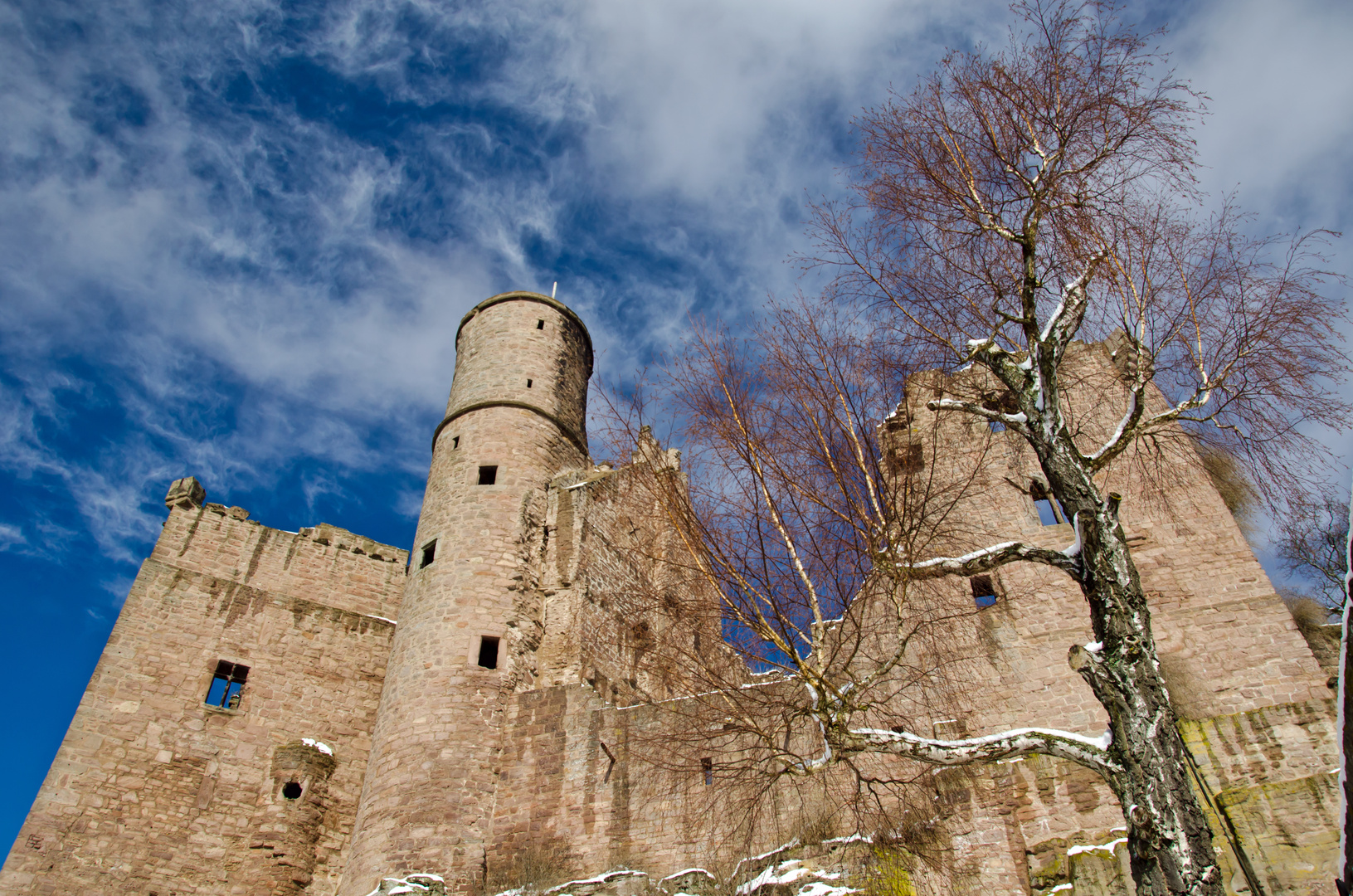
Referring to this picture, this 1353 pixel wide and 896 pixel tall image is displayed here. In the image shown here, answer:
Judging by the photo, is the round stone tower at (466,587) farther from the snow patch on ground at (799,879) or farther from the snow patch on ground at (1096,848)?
the snow patch on ground at (1096,848)

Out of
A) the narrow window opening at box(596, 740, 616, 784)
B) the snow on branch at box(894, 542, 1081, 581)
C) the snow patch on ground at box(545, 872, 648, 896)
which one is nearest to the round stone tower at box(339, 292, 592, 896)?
the snow patch on ground at box(545, 872, 648, 896)

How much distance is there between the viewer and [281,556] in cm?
1684

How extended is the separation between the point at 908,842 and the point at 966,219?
22.4 ft

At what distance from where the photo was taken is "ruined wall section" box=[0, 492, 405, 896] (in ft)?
40.4

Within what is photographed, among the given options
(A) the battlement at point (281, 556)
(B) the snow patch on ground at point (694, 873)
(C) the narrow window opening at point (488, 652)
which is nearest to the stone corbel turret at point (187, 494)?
(A) the battlement at point (281, 556)

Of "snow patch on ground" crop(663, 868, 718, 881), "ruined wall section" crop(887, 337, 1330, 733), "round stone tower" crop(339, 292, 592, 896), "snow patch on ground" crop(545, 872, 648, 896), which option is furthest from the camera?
"round stone tower" crop(339, 292, 592, 896)

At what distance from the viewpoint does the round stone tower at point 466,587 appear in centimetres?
1180

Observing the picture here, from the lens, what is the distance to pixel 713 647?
952 cm

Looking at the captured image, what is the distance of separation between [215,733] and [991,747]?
13344 millimetres

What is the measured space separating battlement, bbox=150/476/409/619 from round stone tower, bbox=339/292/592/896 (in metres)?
2.56

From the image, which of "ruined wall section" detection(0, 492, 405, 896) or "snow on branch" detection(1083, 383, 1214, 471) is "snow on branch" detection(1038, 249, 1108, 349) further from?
"ruined wall section" detection(0, 492, 405, 896)

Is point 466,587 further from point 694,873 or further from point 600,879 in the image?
point 694,873

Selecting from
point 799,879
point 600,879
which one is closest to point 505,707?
point 600,879

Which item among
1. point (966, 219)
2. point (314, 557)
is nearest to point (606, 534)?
point (314, 557)
